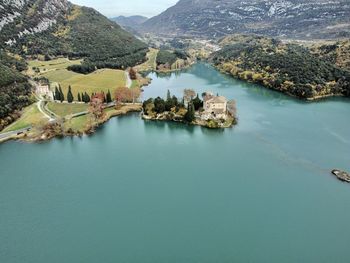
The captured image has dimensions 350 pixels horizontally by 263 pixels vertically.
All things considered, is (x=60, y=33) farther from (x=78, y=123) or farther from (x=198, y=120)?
(x=198, y=120)

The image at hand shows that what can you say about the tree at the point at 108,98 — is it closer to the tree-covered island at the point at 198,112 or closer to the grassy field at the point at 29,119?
the tree-covered island at the point at 198,112

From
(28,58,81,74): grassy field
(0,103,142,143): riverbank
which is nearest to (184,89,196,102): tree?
(0,103,142,143): riverbank

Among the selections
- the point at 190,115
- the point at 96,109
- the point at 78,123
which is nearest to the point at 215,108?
the point at 190,115

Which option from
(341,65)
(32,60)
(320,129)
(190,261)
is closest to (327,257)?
(190,261)

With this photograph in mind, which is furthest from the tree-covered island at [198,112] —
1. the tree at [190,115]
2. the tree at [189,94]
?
the tree at [189,94]

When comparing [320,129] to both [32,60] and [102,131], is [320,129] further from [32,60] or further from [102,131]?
[32,60]
